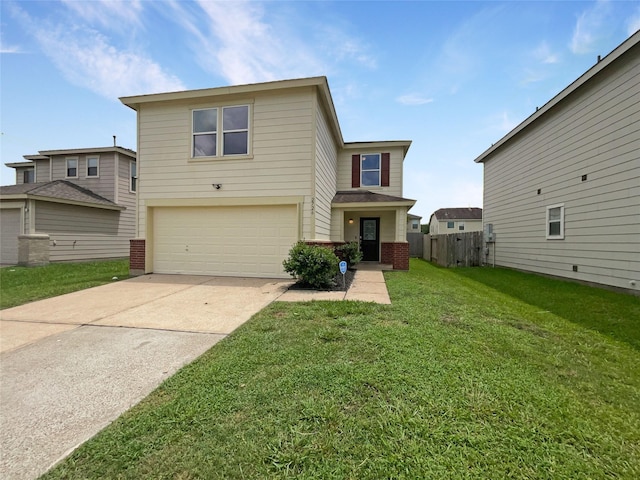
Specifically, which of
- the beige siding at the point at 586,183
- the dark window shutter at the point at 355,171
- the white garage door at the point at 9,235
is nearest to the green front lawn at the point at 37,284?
the white garage door at the point at 9,235

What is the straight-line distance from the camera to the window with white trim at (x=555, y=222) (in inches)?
356

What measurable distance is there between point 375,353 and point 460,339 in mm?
1262

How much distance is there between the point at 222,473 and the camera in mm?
1586

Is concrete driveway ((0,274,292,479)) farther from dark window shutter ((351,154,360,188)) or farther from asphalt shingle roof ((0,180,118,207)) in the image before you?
asphalt shingle roof ((0,180,118,207))

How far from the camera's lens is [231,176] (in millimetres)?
8344

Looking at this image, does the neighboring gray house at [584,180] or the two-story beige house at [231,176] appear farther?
the two-story beige house at [231,176]

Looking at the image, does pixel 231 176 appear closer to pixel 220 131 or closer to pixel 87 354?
pixel 220 131

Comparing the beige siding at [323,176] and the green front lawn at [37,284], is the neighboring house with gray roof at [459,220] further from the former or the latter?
the green front lawn at [37,284]

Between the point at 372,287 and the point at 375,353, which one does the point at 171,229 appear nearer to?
the point at 372,287

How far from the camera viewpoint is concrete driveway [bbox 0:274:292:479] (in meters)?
2.00

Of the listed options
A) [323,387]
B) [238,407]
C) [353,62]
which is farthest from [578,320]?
[353,62]

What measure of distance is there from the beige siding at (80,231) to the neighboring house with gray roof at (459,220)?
34323 millimetres

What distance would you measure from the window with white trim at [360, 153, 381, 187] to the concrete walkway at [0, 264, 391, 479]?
7.40 meters

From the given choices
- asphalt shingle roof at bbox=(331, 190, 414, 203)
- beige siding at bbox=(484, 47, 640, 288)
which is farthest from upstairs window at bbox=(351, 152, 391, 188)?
beige siding at bbox=(484, 47, 640, 288)
